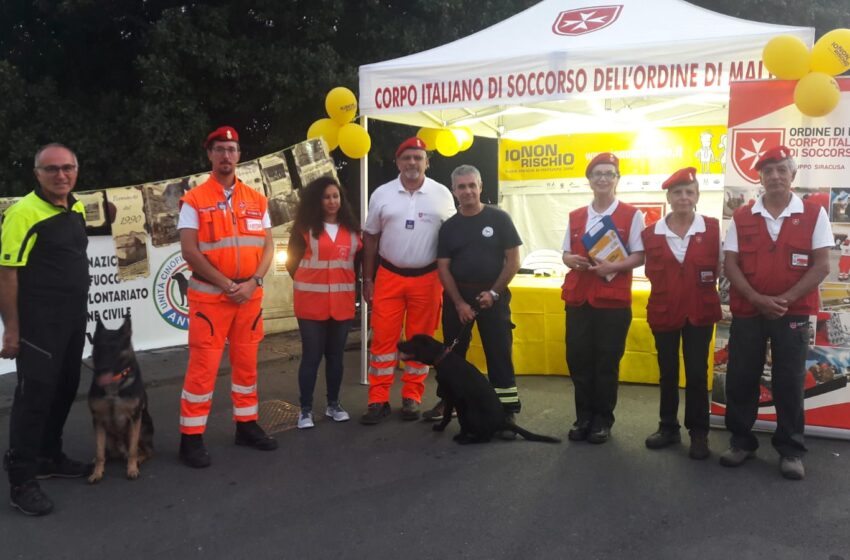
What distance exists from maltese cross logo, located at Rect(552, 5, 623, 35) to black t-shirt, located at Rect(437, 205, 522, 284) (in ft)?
6.08

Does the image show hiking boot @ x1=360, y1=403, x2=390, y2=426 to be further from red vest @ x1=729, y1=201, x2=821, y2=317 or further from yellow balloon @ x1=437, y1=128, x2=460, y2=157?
yellow balloon @ x1=437, y1=128, x2=460, y2=157

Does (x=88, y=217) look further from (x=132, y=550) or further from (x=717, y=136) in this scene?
(x=717, y=136)

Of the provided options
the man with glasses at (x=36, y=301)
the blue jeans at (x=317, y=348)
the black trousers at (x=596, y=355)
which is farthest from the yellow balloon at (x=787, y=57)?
the man with glasses at (x=36, y=301)

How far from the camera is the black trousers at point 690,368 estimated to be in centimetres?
401

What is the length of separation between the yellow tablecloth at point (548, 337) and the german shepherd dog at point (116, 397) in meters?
3.23

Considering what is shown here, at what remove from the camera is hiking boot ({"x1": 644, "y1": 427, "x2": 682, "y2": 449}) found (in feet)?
13.8

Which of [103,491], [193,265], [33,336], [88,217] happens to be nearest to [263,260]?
[193,265]

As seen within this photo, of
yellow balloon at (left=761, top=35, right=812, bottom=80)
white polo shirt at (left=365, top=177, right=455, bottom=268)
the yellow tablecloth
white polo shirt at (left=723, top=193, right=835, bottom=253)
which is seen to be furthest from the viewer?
the yellow tablecloth

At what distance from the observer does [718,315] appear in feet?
13.1

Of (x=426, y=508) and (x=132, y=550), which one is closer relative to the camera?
(x=132, y=550)

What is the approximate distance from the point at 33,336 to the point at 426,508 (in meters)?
2.22

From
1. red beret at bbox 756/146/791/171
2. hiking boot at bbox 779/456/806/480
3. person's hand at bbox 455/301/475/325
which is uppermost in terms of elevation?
red beret at bbox 756/146/791/171

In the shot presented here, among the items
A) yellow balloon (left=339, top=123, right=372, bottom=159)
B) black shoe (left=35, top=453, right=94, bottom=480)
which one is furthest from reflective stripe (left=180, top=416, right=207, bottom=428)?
yellow balloon (left=339, top=123, right=372, bottom=159)

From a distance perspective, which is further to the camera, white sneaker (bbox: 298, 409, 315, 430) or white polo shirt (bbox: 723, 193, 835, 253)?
white sneaker (bbox: 298, 409, 315, 430)
